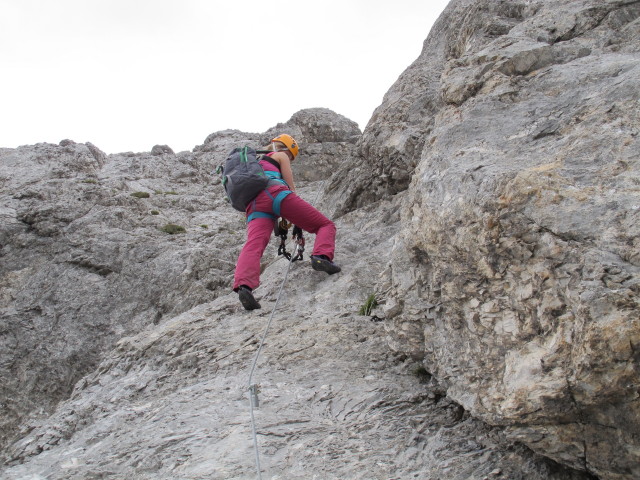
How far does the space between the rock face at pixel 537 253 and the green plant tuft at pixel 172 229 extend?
8.55m

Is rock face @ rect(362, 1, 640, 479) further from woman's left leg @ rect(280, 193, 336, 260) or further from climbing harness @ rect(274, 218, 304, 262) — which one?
climbing harness @ rect(274, 218, 304, 262)

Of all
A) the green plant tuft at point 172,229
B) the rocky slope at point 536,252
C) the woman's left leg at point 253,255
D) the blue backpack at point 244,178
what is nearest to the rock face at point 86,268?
the green plant tuft at point 172,229

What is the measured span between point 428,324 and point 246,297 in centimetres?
378

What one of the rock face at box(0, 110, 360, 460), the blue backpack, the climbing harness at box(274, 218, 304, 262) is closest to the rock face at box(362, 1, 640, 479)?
the blue backpack

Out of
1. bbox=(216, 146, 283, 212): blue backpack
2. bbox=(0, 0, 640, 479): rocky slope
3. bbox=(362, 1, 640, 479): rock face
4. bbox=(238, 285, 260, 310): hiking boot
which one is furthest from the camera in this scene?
bbox=(216, 146, 283, 212): blue backpack

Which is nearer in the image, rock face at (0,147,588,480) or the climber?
rock face at (0,147,588,480)

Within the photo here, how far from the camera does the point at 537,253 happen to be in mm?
4652

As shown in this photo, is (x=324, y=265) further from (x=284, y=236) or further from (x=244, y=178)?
(x=244, y=178)

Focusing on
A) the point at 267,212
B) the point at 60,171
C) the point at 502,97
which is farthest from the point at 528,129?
the point at 60,171

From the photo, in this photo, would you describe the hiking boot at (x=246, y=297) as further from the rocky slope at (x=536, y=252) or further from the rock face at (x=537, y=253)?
the rock face at (x=537, y=253)

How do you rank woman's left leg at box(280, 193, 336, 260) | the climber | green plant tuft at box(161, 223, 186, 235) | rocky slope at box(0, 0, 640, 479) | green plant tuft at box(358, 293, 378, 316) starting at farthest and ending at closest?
1. green plant tuft at box(161, 223, 186, 235)
2. woman's left leg at box(280, 193, 336, 260)
3. the climber
4. green plant tuft at box(358, 293, 378, 316)
5. rocky slope at box(0, 0, 640, 479)

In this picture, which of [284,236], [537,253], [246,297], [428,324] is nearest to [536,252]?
[537,253]

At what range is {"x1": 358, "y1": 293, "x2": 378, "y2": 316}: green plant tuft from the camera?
8.03 metres

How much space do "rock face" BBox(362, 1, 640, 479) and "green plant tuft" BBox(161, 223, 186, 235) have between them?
337 inches
